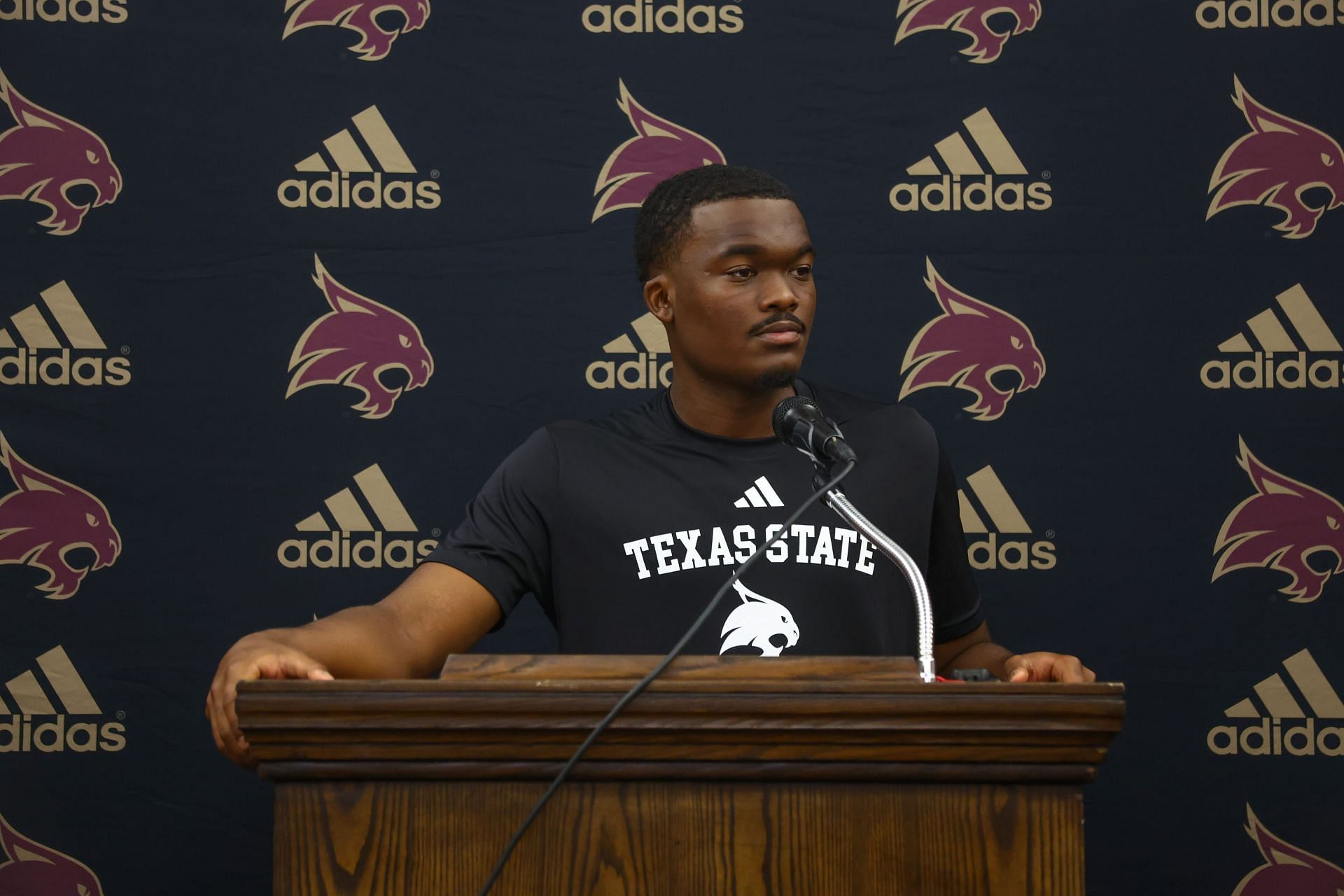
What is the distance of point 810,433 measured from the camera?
146cm

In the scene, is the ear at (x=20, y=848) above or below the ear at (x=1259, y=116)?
below

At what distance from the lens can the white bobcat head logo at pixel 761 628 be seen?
1835mm

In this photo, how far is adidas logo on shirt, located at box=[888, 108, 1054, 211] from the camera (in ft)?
8.09

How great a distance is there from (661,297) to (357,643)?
781mm

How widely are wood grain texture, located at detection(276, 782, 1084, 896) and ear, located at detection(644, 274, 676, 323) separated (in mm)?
1105

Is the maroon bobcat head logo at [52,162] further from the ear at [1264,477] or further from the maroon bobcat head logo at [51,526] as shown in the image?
the ear at [1264,477]

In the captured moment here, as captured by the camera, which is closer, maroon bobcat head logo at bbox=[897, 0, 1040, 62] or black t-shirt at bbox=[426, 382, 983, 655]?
black t-shirt at bbox=[426, 382, 983, 655]

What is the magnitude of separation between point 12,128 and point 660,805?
2038 millimetres

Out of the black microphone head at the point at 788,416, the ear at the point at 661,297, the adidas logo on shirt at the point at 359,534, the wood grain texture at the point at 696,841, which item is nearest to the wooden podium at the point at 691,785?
the wood grain texture at the point at 696,841

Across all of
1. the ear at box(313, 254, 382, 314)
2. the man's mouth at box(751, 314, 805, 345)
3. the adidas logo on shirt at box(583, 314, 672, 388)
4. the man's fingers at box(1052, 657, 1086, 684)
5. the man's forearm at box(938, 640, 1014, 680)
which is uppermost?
the ear at box(313, 254, 382, 314)

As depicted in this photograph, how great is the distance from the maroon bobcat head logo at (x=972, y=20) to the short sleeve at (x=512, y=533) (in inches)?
43.9

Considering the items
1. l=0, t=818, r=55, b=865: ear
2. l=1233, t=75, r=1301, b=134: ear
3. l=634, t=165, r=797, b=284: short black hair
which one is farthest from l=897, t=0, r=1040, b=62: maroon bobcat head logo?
l=0, t=818, r=55, b=865: ear

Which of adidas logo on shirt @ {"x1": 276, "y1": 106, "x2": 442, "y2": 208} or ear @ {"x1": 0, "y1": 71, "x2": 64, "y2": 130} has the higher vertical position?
ear @ {"x1": 0, "y1": 71, "x2": 64, "y2": 130}

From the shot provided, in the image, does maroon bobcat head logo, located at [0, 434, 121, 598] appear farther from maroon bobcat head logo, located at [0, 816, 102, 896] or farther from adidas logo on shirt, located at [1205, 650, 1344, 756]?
adidas logo on shirt, located at [1205, 650, 1344, 756]
